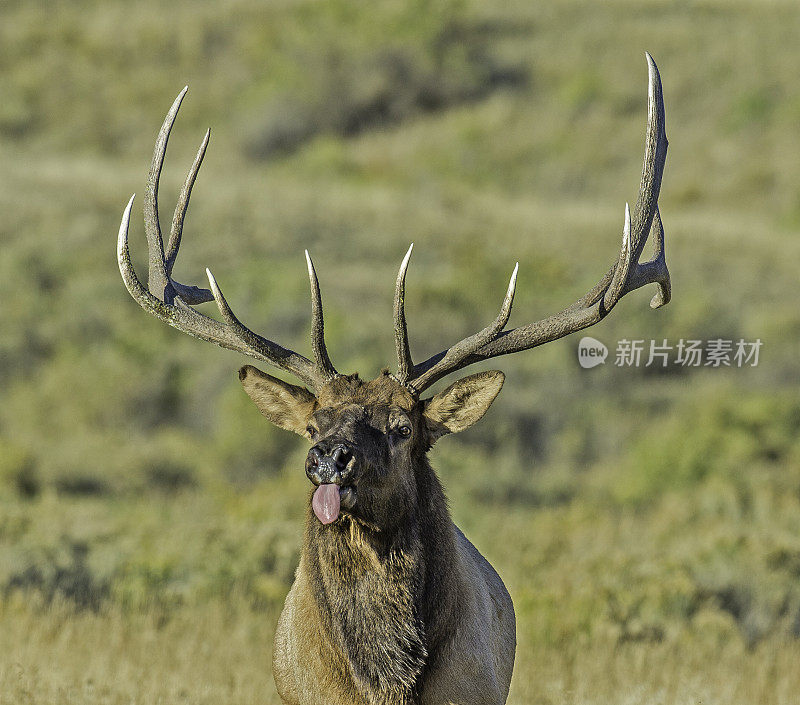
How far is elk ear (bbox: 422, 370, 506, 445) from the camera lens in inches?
231

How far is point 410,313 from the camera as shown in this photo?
84.8 ft

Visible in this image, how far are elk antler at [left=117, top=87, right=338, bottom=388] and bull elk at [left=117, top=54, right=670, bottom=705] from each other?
0.05ft

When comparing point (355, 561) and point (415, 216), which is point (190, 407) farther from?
point (355, 561)

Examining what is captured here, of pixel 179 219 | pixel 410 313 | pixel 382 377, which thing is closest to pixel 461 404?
pixel 382 377

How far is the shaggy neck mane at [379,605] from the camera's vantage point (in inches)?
216

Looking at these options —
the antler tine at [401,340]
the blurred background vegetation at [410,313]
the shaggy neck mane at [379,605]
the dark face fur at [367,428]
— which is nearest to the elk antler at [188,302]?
the dark face fur at [367,428]

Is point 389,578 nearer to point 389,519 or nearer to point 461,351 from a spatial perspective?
point 389,519

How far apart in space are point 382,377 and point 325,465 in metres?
0.89

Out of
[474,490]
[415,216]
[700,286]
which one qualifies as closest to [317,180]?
[415,216]

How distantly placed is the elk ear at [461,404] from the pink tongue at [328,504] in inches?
37.5

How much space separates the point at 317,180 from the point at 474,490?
80.1ft

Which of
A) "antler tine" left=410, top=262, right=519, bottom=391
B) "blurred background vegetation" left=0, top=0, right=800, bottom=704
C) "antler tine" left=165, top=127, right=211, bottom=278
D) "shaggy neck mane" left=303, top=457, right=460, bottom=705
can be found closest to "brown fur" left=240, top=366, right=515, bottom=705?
"shaggy neck mane" left=303, top=457, right=460, bottom=705

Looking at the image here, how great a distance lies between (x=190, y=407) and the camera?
21.7 meters

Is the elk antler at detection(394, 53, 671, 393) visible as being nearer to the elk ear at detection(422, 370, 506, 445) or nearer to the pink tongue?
the elk ear at detection(422, 370, 506, 445)
